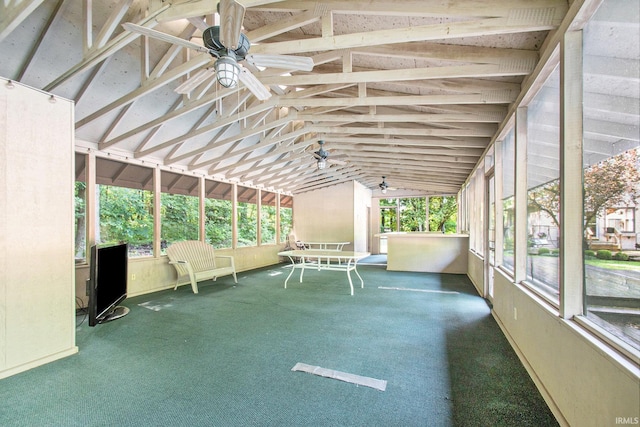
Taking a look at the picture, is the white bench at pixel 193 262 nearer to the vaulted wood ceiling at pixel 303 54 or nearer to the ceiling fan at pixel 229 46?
the vaulted wood ceiling at pixel 303 54

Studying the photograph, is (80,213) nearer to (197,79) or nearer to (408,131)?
(197,79)

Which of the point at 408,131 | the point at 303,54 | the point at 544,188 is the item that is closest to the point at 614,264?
the point at 544,188

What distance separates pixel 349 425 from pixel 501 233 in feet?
10.8

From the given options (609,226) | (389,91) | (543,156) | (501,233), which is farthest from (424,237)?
(609,226)

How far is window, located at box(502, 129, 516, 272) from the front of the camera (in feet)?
11.6

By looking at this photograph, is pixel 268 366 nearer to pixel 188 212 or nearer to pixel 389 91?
pixel 389 91

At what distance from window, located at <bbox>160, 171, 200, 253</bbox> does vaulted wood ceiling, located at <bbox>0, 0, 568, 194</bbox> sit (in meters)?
0.40

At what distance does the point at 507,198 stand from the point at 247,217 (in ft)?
21.4

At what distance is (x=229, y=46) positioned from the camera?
2160 mm

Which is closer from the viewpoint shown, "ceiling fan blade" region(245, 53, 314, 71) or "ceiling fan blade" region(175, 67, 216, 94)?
"ceiling fan blade" region(245, 53, 314, 71)

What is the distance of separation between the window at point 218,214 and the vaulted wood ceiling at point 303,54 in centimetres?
123

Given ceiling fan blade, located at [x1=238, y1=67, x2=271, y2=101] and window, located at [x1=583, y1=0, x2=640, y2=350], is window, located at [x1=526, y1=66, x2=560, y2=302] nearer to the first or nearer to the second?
window, located at [x1=583, y1=0, x2=640, y2=350]

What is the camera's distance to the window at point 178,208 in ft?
19.5

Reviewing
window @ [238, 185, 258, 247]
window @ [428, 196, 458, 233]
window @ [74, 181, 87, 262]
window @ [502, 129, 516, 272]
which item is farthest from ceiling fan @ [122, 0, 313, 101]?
window @ [428, 196, 458, 233]
